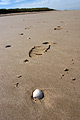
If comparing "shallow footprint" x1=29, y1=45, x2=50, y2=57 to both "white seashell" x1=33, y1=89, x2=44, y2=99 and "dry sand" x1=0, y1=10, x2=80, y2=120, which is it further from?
"white seashell" x1=33, y1=89, x2=44, y2=99

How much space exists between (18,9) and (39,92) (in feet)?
45.0

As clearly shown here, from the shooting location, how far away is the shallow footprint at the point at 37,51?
1.46m

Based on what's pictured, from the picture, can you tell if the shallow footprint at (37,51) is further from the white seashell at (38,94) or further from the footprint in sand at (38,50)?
the white seashell at (38,94)

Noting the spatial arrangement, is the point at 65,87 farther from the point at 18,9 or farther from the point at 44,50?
the point at 18,9

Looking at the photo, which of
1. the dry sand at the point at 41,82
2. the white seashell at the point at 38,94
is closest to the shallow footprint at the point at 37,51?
the dry sand at the point at 41,82

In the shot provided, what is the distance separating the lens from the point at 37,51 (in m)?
1.53

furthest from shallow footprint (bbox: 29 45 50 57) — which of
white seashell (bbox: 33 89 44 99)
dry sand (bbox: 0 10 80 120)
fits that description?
white seashell (bbox: 33 89 44 99)

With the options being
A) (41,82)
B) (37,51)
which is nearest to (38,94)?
(41,82)

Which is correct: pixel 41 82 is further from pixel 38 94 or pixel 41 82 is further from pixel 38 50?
pixel 38 50

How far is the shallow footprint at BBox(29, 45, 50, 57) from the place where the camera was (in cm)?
146

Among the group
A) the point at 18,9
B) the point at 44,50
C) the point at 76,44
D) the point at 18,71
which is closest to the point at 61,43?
the point at 76,44

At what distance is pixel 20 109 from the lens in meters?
0.75

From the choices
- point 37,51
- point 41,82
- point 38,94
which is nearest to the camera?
point 38,94

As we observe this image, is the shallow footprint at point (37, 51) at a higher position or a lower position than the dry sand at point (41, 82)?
higher
